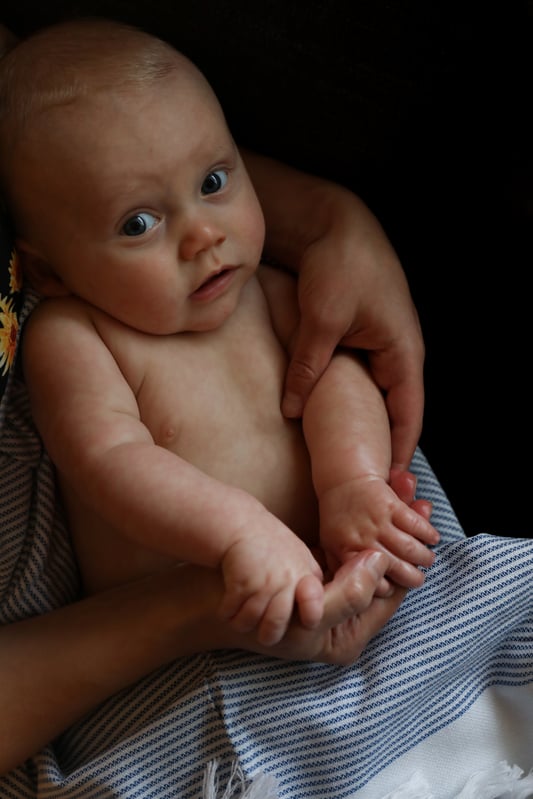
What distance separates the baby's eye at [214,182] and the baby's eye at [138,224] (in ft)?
0.23

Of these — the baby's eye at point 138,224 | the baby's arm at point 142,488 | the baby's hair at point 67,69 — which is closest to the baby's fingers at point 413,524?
the baby's arm at point 142,488

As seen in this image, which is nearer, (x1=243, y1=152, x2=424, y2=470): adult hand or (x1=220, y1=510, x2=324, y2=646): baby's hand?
(x1=220, y1=510, x2=324, y2=646): baby's hand

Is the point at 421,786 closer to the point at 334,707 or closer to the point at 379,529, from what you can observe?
the point at 334,707

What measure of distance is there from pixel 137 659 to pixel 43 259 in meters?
0.44

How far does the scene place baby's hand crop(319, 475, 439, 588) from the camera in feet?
3.43

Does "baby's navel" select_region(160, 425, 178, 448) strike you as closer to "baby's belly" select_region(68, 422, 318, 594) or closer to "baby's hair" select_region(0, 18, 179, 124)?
"baby's belly" select_region(68, 422, 318, 594)

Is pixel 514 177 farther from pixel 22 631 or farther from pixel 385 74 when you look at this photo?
pixel 22 631

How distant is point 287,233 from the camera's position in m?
1.25

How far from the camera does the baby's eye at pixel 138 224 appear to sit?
1.08 metres

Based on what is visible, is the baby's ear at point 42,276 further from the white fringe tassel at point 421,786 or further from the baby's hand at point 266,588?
the white fringe tassel at point 421,786

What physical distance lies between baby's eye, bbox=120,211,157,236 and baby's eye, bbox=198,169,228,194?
69 millimetres

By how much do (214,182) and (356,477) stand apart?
35cm

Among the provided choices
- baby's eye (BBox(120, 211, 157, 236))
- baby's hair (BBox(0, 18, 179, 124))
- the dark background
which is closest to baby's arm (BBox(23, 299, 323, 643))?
baby's eye (BBox(120, 211, 157, 236))

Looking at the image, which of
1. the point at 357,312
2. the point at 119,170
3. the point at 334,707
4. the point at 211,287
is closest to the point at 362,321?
the point at 357,312
